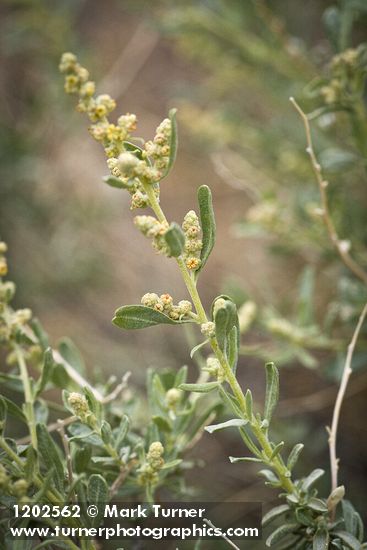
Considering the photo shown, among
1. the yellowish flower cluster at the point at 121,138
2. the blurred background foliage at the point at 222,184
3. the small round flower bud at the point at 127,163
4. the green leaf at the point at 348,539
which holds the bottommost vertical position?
the green leaf at the point at 348,539

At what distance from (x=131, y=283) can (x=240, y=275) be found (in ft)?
2.20

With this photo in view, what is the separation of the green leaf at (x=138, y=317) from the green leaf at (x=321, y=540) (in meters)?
0.49

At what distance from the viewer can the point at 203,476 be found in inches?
88.5

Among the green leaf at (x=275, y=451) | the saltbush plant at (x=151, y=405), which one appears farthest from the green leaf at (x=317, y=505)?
the green leaf at (x=275, y=451)

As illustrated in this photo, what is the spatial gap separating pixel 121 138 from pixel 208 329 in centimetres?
36

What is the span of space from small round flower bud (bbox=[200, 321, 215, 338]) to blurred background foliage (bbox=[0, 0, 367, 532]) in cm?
62

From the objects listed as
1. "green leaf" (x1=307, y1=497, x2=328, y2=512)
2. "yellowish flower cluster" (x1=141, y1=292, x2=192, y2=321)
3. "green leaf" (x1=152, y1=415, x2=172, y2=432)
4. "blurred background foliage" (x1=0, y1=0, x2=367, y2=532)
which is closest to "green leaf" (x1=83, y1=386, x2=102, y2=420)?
"green leaf" (x1=152, y1=415, x2=172, y2=432)

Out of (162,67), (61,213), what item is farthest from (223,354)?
(162,67)

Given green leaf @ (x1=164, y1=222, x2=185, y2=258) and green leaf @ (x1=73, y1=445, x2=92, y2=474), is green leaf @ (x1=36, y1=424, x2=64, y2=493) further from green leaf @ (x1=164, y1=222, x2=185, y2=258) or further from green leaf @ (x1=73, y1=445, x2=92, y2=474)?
green leaf @ (x1=164, y1=222, x2=185, y2=258)

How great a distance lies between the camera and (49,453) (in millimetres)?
1020

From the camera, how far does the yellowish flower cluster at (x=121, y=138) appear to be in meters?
0.88

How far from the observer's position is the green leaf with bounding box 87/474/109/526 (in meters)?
0.98

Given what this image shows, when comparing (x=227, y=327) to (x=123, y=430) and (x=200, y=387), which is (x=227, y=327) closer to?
(x=200, y=387)

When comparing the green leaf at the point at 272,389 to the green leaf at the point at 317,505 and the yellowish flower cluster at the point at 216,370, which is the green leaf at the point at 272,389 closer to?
the yellowish flower cluster at the point at 216,370
